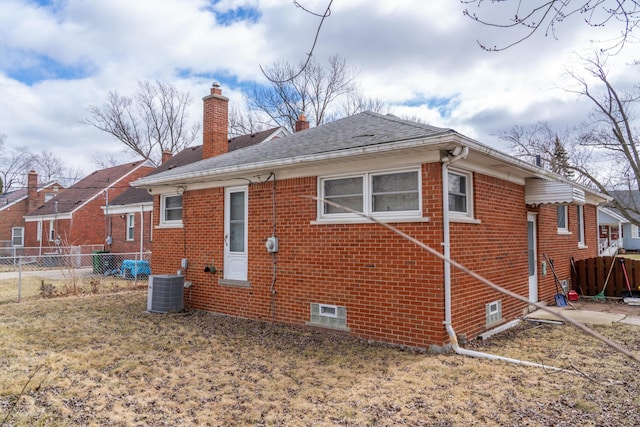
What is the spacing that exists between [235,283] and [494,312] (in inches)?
192

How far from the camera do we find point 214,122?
41.6ft

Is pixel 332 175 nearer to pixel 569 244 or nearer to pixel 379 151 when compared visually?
pixel 379 151

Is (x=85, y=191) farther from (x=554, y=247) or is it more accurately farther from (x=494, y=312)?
(x=494, y=312)

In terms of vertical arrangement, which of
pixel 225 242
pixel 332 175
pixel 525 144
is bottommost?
pixel 225 242

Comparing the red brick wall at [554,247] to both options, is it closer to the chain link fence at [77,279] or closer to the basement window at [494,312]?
the basement window at [494,312]

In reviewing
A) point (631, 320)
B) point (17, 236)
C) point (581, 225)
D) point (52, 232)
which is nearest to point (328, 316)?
point (631, 320)

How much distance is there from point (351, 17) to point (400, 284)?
12.8 ft

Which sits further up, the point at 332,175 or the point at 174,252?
the point at 332,175

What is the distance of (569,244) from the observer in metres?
11.4

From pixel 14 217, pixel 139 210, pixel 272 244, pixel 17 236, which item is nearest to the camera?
pixel 272 244

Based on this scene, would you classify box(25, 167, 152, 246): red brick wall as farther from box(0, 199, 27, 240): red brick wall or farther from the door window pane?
the door window pane

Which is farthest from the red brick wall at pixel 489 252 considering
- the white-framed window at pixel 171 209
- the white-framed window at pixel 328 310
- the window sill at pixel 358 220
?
the white-framed window at pixel 171 209

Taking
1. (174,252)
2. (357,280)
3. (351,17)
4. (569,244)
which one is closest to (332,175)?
(357,280)

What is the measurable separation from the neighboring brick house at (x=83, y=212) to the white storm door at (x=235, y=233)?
56.8ft
